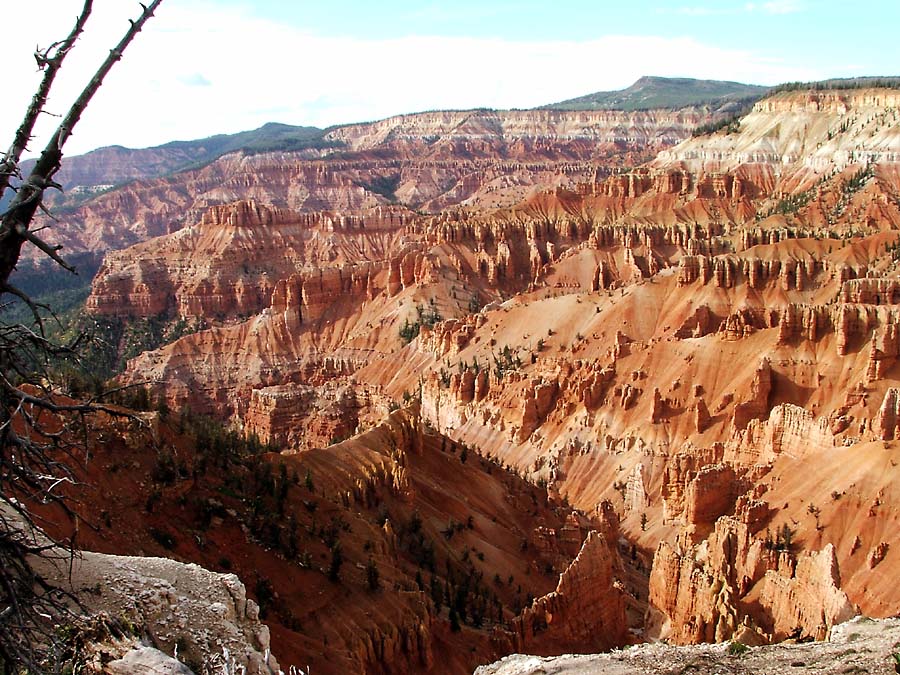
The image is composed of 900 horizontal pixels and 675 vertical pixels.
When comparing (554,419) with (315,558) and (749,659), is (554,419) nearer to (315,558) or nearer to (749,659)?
(315,558)

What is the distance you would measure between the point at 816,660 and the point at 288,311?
97430mm

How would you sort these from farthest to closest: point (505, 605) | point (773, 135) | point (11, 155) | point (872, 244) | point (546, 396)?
point (773, 135) < point (872, 244) < point (546, 396) < point (505, 605) < point (11, 155)

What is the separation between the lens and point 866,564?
34969 millimetres

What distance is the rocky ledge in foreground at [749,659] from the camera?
1334 cm

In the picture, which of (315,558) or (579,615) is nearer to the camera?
(315,558)

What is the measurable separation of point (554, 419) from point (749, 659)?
51.8m

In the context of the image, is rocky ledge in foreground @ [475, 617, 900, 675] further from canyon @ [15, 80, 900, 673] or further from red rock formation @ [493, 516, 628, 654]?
red rock formation @ [493, 516, 628, 654]

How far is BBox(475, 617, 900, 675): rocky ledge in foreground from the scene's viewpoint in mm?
13344

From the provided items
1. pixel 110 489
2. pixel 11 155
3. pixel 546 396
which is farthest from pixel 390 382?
pixel 11 155

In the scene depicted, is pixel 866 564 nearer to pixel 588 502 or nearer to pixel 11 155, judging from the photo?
pixel 588 502

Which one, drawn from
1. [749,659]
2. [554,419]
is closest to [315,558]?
[749,659]

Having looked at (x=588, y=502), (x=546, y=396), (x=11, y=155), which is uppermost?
(x=11, y=155)

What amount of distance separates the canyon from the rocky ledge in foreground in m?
1.27

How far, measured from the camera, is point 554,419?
66.1m
